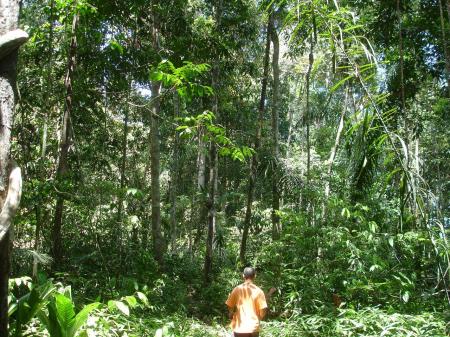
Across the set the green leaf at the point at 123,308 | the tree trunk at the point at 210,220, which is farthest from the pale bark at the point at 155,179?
the green leaf at the point at 123,308

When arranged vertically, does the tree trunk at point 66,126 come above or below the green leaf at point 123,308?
above

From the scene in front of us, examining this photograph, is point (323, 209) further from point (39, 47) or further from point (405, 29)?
point (39, 47)

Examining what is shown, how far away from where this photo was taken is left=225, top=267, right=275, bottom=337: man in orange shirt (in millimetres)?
4492

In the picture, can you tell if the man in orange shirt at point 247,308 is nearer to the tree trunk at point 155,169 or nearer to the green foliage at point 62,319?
the green foliage at point 62,319

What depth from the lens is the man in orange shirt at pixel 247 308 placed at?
4.49 m

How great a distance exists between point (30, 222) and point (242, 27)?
22.9ft

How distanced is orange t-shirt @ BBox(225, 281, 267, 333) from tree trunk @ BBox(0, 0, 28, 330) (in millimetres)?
2617

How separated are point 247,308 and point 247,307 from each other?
0.01m

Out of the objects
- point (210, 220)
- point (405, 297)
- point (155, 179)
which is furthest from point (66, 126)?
point (405, 297)

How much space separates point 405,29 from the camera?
7934 millimetres

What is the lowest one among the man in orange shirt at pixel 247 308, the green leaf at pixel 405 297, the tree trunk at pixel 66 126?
the green leaf at pixel 405 297

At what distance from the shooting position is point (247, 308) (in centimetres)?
454

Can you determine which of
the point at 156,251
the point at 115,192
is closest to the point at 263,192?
the point at 156,251

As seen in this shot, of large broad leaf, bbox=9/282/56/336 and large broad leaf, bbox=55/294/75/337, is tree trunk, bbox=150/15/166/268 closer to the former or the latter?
large broad leaf, bbox=9/282/56/336
